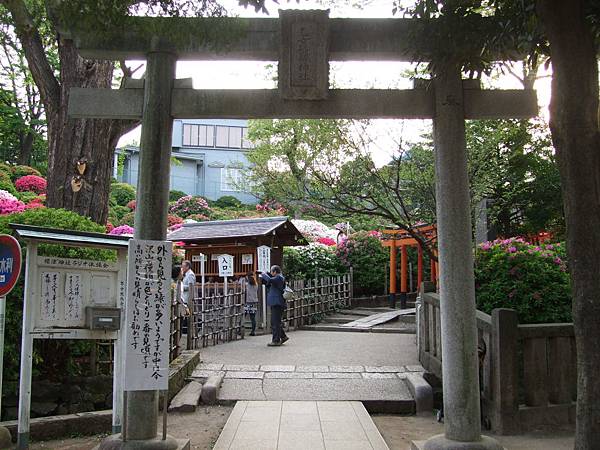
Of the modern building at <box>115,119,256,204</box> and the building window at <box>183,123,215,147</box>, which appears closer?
the modern building at <box>115,119,256,204</box>

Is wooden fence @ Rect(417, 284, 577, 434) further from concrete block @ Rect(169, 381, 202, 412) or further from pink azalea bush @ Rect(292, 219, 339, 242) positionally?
pink azalea bush @ Rect(292, 219, 339, 242)

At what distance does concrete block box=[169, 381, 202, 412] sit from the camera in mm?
7086

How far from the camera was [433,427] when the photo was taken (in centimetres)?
675

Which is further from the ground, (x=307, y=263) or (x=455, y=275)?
(x=307, y=263)

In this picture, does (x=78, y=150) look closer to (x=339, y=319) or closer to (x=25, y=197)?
(x=339, y=319)

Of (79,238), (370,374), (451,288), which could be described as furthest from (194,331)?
(451,288)

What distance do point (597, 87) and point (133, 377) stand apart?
4581mm

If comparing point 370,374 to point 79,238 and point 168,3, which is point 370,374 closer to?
point 79,238

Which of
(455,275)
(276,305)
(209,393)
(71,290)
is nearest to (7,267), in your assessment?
(71,290)

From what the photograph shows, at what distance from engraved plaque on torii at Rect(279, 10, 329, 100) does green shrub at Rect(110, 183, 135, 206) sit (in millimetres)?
27798

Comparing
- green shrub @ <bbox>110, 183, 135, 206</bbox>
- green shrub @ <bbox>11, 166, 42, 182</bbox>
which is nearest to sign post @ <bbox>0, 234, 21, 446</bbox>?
green shrub @ <bbox>11, 166, 42, 182</bbox>

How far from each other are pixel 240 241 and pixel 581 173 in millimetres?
14341

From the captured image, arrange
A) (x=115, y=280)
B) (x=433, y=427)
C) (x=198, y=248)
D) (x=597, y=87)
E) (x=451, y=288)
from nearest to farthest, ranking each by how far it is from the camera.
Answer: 1. (x=597, y=87)
2. (x=451, y=288)
3. (x=115, y=280)
4. (x=433, y=427)
5. (x=198, y=248)

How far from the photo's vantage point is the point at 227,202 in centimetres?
3731
